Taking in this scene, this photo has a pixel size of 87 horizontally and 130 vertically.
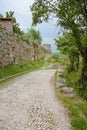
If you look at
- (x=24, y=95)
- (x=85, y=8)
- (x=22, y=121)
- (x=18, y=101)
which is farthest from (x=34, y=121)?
(x=85, y=8)

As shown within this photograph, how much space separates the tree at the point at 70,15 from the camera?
1543 cm

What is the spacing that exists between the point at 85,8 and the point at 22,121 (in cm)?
995

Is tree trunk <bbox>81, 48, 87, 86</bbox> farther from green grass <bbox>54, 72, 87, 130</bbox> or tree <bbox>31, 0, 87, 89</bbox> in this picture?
green grass <bbox>54, 72, 87, 130</bbox>

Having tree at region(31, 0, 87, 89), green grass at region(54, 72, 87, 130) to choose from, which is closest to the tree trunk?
tree at region(31, 0, 87, 89)

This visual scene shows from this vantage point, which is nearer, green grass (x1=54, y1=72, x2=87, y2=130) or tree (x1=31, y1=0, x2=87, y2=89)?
green grass (x1=54, y1=72, x2=87, y2=130)

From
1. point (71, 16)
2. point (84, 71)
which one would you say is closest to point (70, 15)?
point (71, 16)

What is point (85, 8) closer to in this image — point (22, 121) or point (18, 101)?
point (18, 101)

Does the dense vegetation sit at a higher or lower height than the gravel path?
higher

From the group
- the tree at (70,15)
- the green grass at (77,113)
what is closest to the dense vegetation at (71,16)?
the tree at (70,15)

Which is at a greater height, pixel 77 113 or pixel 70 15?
pixel 70 15

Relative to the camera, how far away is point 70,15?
1595 cm

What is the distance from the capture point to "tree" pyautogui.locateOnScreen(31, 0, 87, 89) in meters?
15.4

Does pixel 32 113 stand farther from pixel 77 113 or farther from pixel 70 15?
pixel 70 15

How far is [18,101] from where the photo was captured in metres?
10.4
